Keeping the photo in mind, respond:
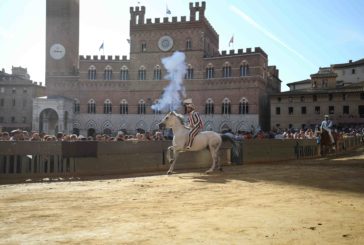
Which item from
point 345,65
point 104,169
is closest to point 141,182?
point 104,169

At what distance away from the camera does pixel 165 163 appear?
693 inches

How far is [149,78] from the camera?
2233 inches

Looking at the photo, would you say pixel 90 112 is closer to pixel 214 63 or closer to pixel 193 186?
pixel 214 63

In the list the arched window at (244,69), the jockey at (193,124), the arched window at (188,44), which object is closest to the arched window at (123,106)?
the arched window at (188,44)

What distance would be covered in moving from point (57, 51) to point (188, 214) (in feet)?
191

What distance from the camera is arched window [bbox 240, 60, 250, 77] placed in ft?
173

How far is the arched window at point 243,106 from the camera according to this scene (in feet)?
172

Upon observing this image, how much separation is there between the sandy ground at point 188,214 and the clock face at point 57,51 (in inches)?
2051

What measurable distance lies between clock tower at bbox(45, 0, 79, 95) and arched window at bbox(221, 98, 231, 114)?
22717mm

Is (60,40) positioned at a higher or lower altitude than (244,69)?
higher

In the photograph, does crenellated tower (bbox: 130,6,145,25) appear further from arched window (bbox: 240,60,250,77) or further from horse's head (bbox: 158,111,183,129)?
horse's head (bbox: 158,111,183,129)

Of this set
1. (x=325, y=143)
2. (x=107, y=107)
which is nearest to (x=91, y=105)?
(x=107, y=107)

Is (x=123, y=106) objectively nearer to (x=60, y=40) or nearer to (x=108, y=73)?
(x=108, y=73)

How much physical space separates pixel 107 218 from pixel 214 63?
49.2 metres
